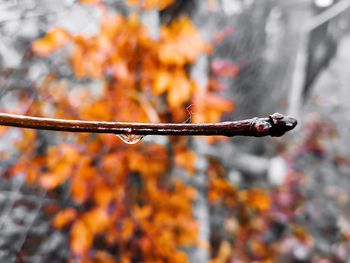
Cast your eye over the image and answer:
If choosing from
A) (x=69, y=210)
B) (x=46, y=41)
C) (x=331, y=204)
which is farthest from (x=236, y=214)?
(x=46, y=41)

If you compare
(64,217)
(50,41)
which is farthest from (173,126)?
(64,217)

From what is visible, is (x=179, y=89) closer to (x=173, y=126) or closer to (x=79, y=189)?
(x=79, y=189)

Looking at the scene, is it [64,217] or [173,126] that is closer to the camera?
[173,126]

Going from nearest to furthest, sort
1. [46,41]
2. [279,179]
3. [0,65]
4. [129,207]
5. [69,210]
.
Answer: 1. [0,65]
2. [46,41]
3. [69,210]
4. [129,207]
5. [279,179]

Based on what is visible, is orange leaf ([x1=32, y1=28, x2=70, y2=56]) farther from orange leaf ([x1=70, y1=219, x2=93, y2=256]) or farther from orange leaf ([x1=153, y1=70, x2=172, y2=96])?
orange leaf ([x1=70, y1=219, x2=93, y2=256])

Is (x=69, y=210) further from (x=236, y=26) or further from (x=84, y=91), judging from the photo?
(x=236, y=26)
